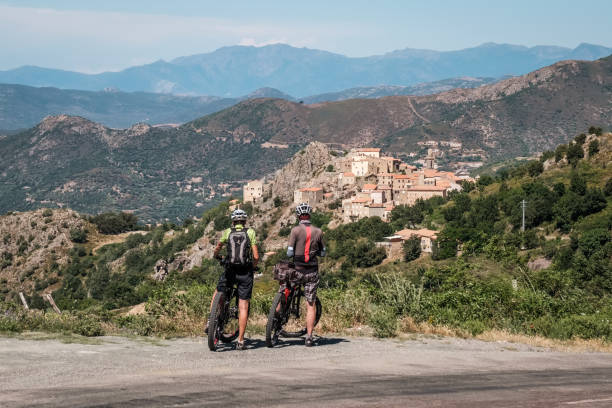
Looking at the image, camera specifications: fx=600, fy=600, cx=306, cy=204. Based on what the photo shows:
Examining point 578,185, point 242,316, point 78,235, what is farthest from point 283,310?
point 78,235

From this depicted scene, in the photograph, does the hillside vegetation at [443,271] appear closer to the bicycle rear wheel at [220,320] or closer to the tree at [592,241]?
the tree at [592,241]

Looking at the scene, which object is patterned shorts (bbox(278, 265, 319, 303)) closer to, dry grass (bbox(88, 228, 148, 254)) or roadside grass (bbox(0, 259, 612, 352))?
roadside grass (bbox(0, 259, 612, 352))

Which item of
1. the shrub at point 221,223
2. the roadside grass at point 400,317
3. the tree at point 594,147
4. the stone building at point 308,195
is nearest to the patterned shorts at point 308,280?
the roadside grass at point 400,317

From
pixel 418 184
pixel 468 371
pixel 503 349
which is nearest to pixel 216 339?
pixel 468 371

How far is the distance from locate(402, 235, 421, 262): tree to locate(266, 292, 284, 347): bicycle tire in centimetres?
5421

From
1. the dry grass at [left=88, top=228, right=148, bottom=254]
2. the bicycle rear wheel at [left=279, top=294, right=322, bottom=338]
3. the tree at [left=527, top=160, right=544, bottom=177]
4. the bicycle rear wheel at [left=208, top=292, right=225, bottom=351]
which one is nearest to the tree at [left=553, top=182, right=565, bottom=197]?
the tree at [left=527, top=160, right=544, bottom=177]

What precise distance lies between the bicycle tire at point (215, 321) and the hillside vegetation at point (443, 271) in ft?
5.22

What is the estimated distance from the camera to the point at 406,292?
13867 mm

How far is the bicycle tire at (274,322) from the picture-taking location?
10648 millimetres

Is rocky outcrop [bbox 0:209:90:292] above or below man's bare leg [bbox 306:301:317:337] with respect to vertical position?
below

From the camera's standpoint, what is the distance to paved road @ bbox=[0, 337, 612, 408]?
6930 millimetres

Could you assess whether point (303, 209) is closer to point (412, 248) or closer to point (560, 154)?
point (412, 248)

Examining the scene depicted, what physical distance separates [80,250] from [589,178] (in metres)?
77.5

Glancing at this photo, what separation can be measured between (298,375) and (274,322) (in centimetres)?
263
